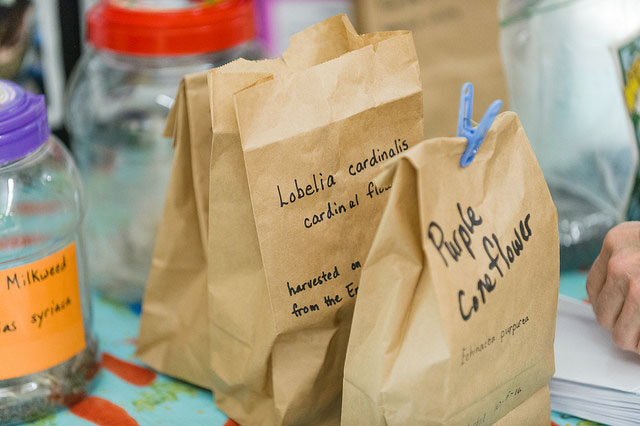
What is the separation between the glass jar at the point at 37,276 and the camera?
0.55 meters

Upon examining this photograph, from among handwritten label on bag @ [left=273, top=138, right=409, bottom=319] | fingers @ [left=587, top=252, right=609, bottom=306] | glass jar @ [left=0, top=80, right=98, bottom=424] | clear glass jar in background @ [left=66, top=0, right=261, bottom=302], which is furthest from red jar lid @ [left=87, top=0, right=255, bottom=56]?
fingers @ [left=587, top=252, right=609, bottom=306]

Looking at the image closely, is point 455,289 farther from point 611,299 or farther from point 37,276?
point 37,276

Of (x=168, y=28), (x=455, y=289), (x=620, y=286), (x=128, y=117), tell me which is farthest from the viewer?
(x=128, y=117)

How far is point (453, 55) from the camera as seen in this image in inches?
33.6

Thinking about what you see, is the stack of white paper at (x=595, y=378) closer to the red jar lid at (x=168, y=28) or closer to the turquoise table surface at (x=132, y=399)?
the turquoise table surface at (x=132, y=399)

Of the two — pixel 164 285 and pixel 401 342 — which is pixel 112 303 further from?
pixel 401 342

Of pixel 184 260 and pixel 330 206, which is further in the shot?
pixel 184 260

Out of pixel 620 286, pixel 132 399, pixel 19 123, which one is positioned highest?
pixel 19 123

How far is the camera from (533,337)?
0.50m

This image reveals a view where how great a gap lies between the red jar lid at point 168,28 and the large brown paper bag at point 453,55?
0.79 ft

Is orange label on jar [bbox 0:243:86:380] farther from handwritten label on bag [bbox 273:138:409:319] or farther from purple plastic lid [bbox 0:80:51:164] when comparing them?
handwritten label on bag [bbox 273:138:409:319]

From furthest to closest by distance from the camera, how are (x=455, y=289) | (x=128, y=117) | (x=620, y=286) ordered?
(x=128, y=117) < (x=620, y=286) < (x=455, y=289)

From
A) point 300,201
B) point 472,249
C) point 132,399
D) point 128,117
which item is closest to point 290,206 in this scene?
point 300,201

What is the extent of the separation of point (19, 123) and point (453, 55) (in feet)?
1.61
